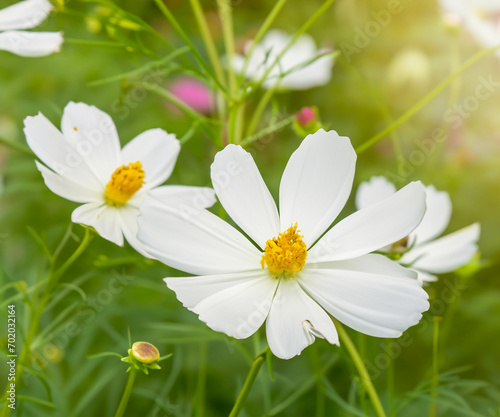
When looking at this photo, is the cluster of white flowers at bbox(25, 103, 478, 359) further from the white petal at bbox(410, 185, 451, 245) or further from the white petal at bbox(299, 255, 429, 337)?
the white petal at bbox(410, 185, 451, 245)

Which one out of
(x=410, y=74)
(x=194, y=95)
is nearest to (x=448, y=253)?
(x=410, y=74)

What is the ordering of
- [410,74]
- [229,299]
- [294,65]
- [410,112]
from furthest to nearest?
[410,74]
[294,65]
[410,112]
[229,299]

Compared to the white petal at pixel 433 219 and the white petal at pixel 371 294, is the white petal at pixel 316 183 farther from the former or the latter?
the white petal at pixel 433 219

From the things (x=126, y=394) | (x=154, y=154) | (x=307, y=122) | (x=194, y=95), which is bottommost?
(x=126, y=394)

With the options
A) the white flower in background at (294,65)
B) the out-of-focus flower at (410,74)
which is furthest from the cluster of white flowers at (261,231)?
the out-of-focus flower at (410,74)

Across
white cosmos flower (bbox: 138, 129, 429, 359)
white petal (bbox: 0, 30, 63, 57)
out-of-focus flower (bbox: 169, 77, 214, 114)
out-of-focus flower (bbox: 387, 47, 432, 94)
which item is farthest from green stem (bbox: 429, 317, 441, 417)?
out-of-focus flower (bbox: 169, 77, 214, 114)

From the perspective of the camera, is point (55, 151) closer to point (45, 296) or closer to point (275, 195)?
point (45, 296)

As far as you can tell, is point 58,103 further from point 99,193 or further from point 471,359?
point 471,359
